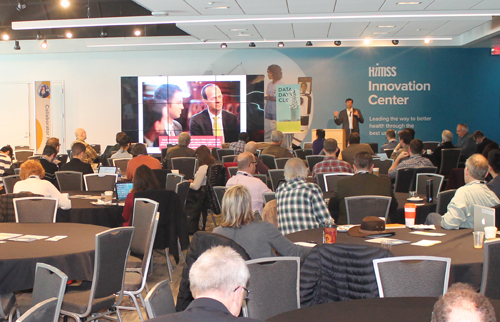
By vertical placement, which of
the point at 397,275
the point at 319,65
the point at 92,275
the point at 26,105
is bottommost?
the point at 92,275

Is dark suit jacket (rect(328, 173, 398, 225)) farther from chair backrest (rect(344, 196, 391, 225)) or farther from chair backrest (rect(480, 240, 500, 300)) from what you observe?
chair backrest (rect(480, 240, 500, 300))

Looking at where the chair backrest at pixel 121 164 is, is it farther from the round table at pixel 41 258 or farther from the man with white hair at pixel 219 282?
the man with white hair at pixel 219 282

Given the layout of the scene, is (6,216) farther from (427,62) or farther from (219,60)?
(427,62)

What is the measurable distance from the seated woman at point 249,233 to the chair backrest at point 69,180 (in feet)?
13.7

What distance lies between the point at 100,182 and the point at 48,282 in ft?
14.7

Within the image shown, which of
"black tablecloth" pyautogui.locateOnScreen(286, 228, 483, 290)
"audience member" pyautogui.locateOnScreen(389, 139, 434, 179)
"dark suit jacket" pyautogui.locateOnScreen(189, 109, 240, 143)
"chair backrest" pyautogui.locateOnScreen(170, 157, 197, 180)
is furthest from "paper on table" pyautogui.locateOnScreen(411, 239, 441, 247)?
"dark suit jacket" pyautogui.locateOnScreen(189, 109, 240, 143)

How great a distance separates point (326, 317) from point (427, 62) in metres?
15.1

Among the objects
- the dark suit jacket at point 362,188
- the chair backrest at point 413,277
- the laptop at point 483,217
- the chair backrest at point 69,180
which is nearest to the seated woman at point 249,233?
the chair backrest at point 413,277

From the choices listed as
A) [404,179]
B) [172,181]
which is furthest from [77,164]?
[404,179]

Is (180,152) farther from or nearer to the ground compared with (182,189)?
farther from the ground

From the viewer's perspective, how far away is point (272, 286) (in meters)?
2.89

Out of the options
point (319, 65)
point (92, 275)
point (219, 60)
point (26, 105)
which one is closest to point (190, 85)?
point (219, 60)

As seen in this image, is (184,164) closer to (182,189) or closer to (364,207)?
(182,189)

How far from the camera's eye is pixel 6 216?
507 centimetres
